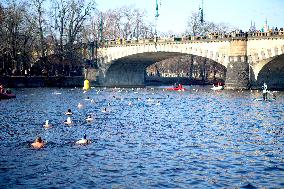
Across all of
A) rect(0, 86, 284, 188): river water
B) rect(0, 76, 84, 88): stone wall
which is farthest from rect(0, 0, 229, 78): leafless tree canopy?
rect(0, 86, 284, 188): river water

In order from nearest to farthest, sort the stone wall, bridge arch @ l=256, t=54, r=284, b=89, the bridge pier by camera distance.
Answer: bridge arch @ l=256, t=54, r=284, b=89, the bridge pier, the stone wall

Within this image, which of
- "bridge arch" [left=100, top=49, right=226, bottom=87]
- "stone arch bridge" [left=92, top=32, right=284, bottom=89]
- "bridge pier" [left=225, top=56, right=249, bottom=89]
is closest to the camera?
"stone arch bridge" [left=92, top=32, right=284, bottom=89]

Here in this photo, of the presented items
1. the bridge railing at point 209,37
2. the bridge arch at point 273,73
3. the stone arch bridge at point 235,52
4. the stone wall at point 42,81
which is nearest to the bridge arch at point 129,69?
the stone arch bridge at point 235,52

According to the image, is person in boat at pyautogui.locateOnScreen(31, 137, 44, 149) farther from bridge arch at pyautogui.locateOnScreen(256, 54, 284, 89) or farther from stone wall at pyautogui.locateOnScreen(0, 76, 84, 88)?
stone wall at pyautogui.locateOnScreen(0, 76, 84, 88)

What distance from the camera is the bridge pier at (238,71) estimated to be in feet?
237

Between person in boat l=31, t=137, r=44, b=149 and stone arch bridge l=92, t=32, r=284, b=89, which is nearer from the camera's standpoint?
person in boat l=31, t=137, r=44, b=149

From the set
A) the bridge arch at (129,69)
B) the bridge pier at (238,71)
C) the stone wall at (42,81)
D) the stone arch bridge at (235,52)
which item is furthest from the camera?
the bridge arch at (129,69)

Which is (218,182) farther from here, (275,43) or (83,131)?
(275,43)

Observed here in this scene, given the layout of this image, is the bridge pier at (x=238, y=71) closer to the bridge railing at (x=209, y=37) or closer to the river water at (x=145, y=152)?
the bridge railing at (x=209, y=37)

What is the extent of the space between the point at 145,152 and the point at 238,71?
53704 millimetres

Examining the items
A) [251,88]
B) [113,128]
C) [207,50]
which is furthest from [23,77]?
[113,128]

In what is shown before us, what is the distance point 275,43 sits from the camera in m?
67.4

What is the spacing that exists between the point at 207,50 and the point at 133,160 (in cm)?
5897

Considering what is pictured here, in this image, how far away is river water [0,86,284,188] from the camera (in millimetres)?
16750
